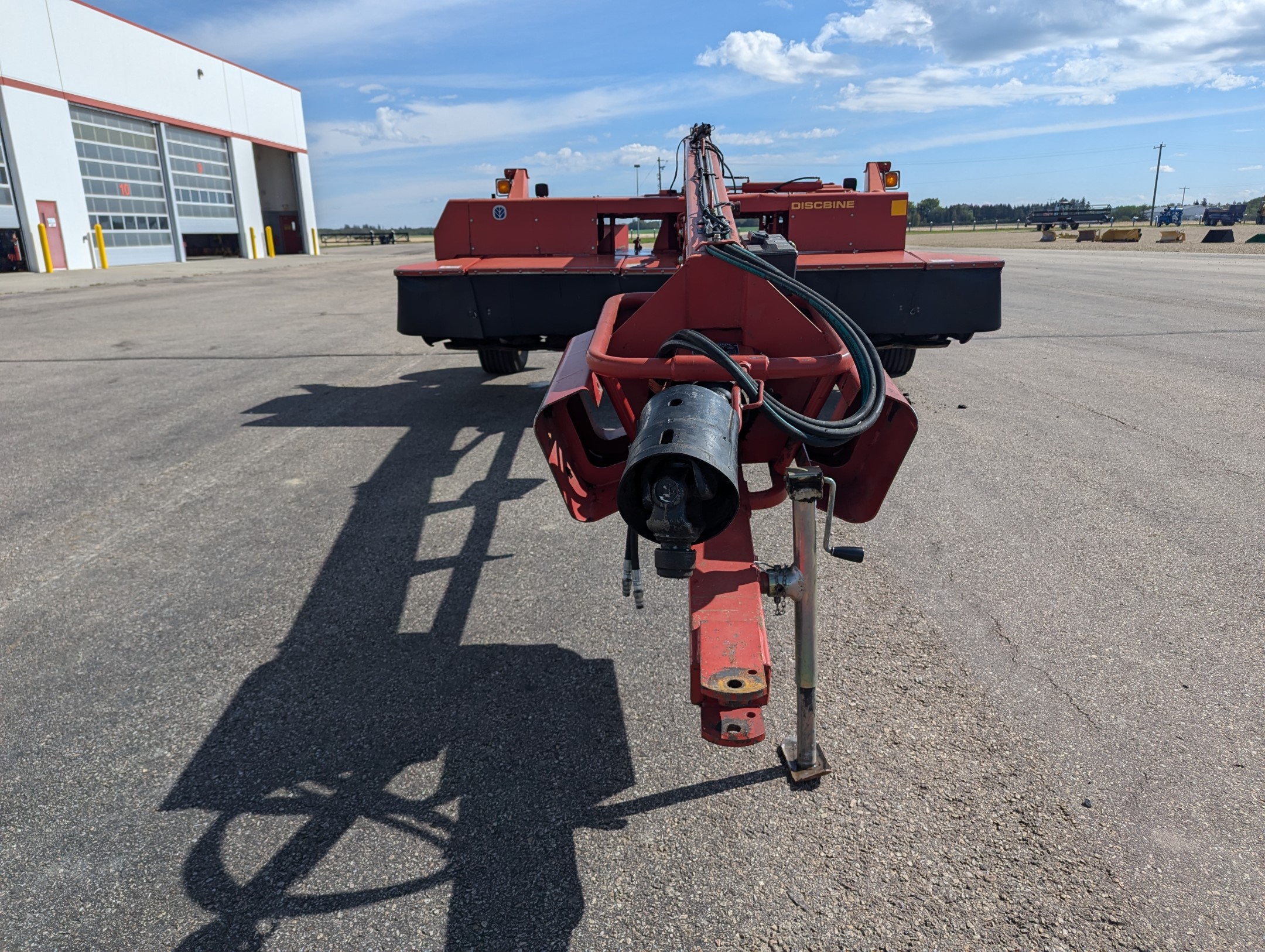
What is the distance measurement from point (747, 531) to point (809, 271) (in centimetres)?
414

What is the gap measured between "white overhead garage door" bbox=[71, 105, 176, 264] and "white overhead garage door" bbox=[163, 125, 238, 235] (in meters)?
0.76

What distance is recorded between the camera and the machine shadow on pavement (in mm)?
2100

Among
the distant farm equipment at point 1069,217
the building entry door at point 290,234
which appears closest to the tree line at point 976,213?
the distant farm equipment at point 1069,217

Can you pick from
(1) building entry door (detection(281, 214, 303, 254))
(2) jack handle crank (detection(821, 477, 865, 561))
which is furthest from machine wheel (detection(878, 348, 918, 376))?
(1) building entry door (detection(281, 214, 303, 254))

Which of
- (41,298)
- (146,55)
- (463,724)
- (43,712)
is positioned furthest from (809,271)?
(146,55)

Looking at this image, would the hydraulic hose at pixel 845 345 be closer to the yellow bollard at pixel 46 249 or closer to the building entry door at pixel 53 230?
the yellow bollard at pixel 46 249

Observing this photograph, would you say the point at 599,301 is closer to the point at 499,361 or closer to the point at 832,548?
the point at 499,361

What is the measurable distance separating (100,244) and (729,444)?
103 feet

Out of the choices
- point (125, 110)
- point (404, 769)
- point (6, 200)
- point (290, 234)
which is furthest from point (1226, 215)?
point (404, 769)

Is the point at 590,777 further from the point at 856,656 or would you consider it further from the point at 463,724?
the point at 856,656

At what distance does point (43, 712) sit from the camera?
Answer: 9.41 feet

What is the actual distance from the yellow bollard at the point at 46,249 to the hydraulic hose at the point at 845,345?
28.9m

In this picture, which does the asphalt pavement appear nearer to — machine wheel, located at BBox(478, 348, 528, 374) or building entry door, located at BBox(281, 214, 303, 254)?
machine wheel, located at BBox(478, 348, 528, 374)

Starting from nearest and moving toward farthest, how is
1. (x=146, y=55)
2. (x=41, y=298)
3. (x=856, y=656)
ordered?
(x=856, y=656)
(x=41, y=298)
(x=146, y=55)
